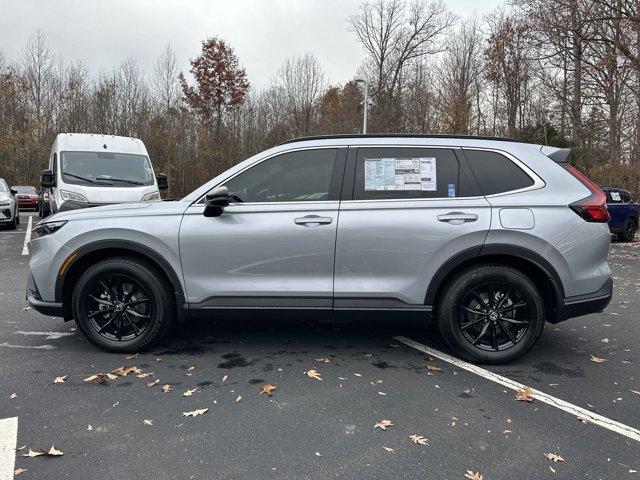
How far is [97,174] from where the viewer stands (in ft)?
36.2

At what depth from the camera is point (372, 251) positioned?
402 centimetres

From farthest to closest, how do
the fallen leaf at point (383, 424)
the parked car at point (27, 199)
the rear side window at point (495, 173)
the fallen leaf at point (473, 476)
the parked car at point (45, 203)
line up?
the parked car at point (27, 199) → the parked car at point (45, 203) → the rear side window at point (495, 173) → the fallen leaf at point (383, 424) → the fallen leaf at point (473, 476)

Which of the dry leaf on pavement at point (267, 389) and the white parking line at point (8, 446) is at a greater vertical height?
the dry leaf on pavement at point (267, 389)

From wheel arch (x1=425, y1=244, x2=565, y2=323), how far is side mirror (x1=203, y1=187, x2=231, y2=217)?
1.81 meters

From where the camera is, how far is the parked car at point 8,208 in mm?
14211

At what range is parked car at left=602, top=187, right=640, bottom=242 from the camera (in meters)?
13.9

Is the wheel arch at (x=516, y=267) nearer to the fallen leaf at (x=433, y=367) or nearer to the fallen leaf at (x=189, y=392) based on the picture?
the fallen leaf at (x=433, y=367)

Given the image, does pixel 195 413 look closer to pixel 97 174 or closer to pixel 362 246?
pixel 362 246

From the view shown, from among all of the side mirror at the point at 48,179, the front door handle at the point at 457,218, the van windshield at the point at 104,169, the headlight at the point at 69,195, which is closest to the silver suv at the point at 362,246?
the front door handle at the point at 457,218

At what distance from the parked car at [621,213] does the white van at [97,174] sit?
12051 millimetres

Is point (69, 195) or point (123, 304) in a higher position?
point (69, 195)

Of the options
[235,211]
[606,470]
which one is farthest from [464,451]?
→ [235,211]

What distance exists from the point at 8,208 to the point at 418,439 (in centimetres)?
1491

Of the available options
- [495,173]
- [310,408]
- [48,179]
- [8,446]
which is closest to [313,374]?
[310,408]
